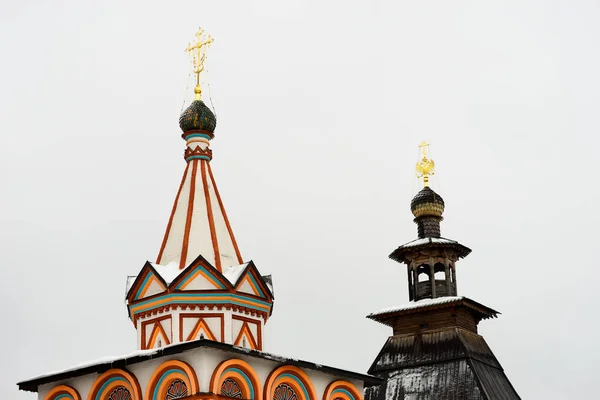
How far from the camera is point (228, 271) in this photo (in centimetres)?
1912

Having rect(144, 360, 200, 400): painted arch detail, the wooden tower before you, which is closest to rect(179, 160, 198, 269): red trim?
rect(144, 360, 200, 400): painted arch detail

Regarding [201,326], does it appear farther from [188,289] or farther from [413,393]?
[413,393]

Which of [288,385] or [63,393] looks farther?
[63,393]

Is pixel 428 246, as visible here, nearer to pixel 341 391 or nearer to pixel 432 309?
pixel 432 309

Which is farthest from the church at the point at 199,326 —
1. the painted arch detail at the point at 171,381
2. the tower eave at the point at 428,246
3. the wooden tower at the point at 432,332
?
the tower eave at the point at 428,246

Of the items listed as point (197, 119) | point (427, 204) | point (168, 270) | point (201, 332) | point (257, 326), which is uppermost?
point (427, 204)

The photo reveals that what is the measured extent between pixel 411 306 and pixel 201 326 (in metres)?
17.0

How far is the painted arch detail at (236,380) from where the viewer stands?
16750mm

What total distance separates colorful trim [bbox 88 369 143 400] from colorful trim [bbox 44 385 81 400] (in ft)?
1.40

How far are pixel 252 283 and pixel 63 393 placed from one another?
145 inches

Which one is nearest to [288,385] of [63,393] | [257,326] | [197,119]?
[257,326]

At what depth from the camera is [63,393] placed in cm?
1830

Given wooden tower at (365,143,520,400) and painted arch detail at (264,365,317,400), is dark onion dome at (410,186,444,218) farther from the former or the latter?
painted arch detail at (264,365,317,400)

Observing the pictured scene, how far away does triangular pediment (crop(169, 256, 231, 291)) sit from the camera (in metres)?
18.6
